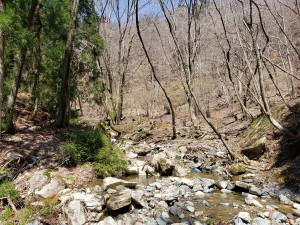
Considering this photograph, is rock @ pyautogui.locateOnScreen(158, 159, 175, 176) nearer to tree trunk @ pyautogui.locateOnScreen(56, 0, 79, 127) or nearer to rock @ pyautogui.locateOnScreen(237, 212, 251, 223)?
rock @ pyautogui.locateOnScreen(237, 212, 251, 223)

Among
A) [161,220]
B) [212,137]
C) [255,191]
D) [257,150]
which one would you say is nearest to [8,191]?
[161,220]

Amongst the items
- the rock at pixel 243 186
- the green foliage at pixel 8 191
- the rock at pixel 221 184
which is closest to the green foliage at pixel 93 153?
the green foliage at pixel 8 191

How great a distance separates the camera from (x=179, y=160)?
9.07 metres

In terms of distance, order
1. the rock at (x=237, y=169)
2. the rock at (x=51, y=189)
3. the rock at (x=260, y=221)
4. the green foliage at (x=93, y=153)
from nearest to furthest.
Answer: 1. the rock at (x=260, y=221)
2. the rock at (x=51, y=189)
3. the rock at (x=237, y=169)
4. the green foliage at (x=93, y=153)

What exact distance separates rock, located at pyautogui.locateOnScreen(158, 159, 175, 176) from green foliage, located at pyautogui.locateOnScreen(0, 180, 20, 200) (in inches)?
161

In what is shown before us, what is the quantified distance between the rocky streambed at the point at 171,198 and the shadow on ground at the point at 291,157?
33 centimetres

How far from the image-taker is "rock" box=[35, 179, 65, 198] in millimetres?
5594

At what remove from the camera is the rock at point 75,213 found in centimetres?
459

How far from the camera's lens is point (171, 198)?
18.5 ft

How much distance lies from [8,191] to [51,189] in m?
0.94

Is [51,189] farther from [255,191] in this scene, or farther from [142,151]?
[142,151]

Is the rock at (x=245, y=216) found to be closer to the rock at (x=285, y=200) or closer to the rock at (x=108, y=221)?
the rock at (x=285, y=200)

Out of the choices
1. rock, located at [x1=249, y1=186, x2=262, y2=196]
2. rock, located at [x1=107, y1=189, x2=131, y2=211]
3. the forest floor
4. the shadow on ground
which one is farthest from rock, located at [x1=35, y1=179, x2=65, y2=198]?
the shadow on ground

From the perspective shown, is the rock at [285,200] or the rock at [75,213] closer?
the rock at [75,213]
